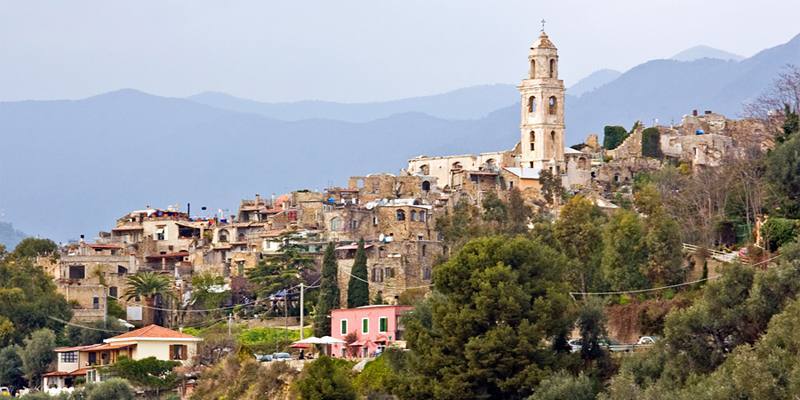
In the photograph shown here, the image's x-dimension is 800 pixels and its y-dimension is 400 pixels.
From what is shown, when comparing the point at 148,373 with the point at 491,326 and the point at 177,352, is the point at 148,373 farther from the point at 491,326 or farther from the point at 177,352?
the point at 491,326

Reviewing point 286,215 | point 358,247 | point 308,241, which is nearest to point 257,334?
point 358,247

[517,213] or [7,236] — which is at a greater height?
[517,213]

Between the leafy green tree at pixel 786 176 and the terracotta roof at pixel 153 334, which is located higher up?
the leafy green tree at pixel 786 176

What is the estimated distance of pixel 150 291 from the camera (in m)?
71.9

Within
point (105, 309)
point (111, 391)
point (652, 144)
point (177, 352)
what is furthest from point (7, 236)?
point (111, 391)

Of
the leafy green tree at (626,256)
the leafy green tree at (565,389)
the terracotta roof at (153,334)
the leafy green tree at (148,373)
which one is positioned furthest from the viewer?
the terracotta roof at (153,334)

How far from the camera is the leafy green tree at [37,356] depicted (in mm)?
64188

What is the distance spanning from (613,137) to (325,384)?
44.0m

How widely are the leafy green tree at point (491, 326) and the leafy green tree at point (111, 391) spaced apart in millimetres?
12583

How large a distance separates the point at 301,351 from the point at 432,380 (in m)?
14.0

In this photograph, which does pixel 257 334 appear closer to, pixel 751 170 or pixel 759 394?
pixel 751 170

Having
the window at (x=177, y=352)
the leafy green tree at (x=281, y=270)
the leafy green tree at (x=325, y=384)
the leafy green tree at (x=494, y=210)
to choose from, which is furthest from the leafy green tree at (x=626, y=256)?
the leafy green tree at (x=281, y=270)

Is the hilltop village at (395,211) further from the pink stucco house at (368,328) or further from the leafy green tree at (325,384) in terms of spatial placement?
the leafy green tree at (325,384)

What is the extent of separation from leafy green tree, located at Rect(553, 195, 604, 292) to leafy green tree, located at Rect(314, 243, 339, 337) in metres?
8.12
